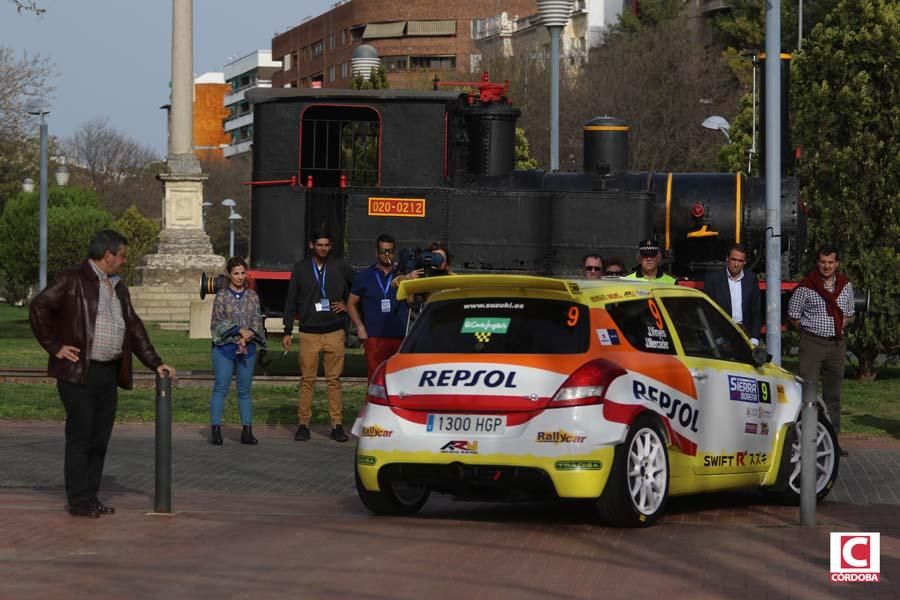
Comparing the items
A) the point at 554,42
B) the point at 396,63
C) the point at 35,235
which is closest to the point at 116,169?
the point at 396,63

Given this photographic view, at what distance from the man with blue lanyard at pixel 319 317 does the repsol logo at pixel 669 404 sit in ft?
18.8

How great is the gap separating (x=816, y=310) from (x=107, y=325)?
647 cm

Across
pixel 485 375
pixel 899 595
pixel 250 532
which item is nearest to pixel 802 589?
pixel 899 595

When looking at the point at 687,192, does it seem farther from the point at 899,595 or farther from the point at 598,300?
the point at 899,595

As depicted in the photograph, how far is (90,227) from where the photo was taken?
60875 mm

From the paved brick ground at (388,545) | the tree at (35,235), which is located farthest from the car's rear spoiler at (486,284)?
the tree at (35,235)

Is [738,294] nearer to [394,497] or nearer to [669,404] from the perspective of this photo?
[669,404]

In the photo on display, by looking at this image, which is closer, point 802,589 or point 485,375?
point 802,589

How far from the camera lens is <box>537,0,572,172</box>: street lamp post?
2834 cm

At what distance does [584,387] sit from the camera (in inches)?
416

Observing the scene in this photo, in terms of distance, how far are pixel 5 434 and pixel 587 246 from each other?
26.7 feet

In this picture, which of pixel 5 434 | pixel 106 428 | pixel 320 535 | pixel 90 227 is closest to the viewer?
pixel 320 535

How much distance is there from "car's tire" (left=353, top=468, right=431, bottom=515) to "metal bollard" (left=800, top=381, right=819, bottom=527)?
233 cm

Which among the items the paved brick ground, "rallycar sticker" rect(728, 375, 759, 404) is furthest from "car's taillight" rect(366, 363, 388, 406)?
"rallycar sticker" rect(728, 375, 759, 404)
